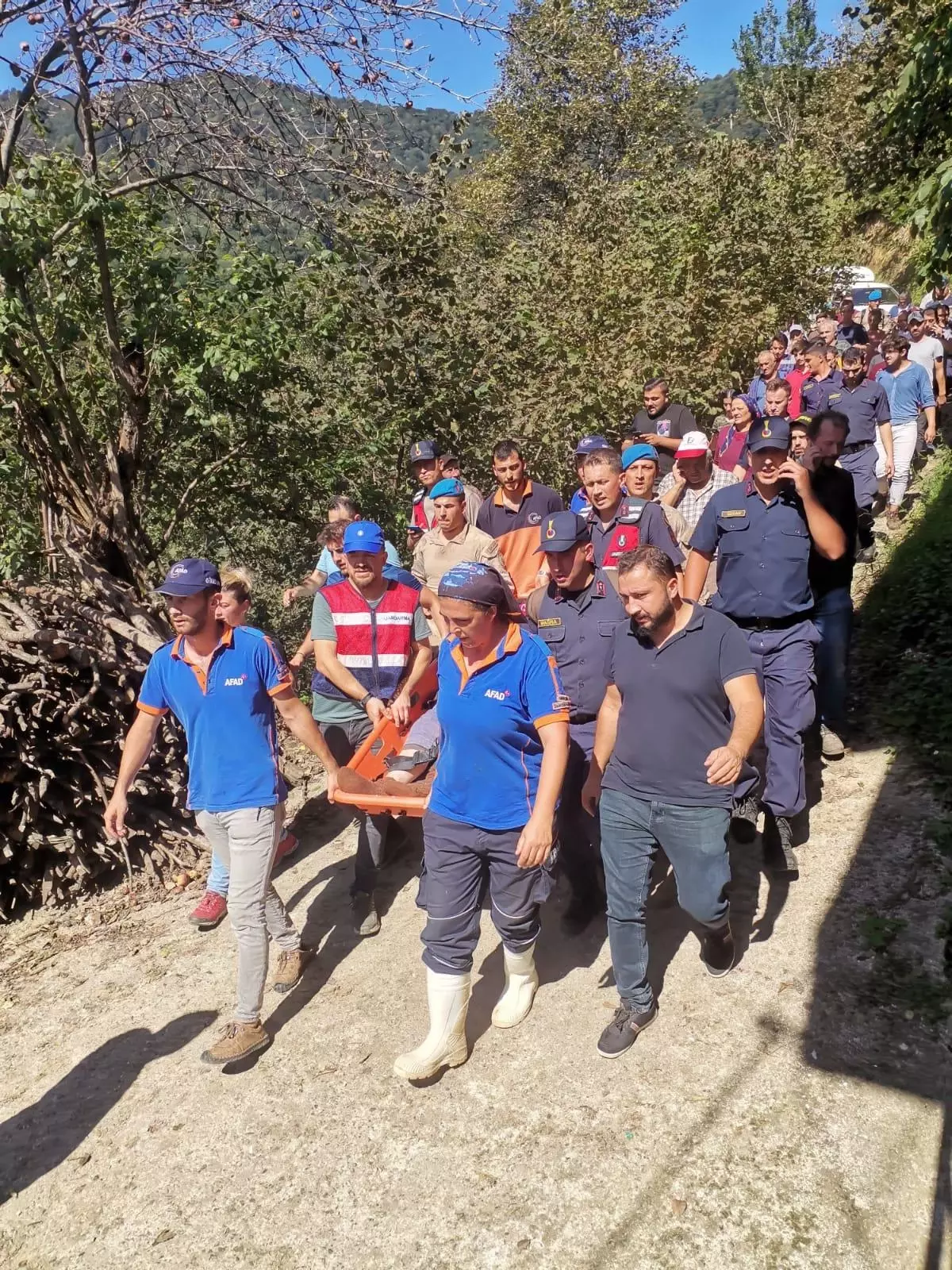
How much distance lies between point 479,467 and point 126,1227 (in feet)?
28.1

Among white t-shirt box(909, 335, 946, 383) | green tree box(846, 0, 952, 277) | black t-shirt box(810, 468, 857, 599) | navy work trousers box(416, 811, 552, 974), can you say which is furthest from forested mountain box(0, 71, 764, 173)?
white t-shirt box(909, 335, 946, 383)

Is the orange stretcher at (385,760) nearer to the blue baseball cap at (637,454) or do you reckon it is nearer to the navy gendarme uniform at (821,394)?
the blue baseball cap at (637,454)

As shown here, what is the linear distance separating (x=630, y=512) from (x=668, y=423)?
330 cm

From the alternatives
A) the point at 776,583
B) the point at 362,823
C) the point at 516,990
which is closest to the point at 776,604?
the point at 776,583

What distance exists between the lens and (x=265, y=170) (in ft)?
20.3

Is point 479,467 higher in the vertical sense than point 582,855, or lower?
higher

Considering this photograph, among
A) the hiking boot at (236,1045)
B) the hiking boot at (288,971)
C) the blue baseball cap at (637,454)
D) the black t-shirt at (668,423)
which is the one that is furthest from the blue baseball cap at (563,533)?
the black t-shirt at (668,423)

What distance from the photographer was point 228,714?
3738mm

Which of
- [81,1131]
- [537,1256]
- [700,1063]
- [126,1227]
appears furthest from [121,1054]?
[700,1063]

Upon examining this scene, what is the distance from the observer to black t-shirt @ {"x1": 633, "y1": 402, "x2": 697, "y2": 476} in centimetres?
772

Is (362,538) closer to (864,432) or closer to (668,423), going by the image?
(668,423)

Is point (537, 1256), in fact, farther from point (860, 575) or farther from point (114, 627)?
point (860, 575)

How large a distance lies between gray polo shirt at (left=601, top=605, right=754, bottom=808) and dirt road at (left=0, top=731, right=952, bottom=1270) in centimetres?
105

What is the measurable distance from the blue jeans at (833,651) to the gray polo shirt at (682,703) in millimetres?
1730
